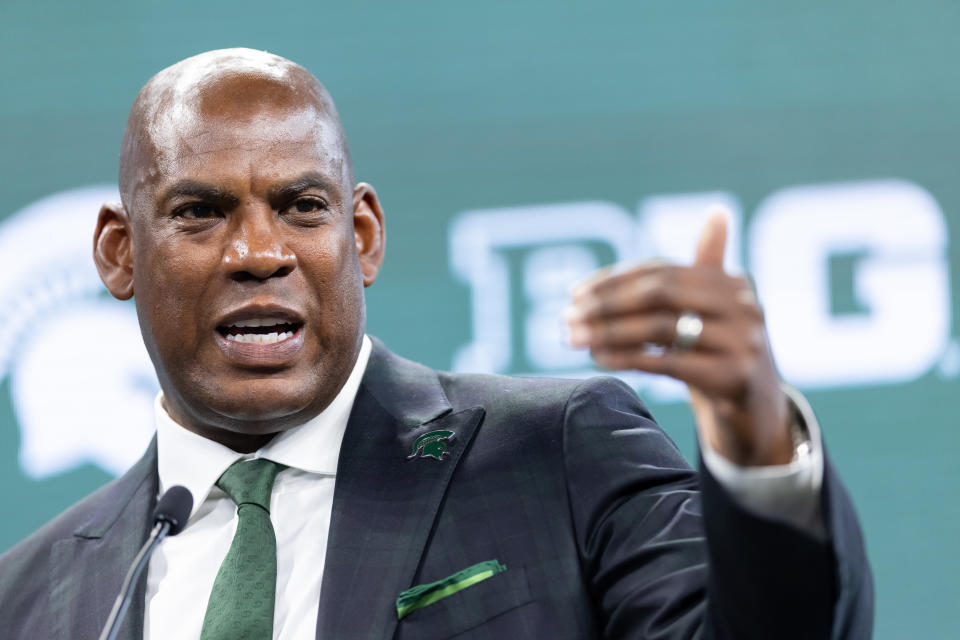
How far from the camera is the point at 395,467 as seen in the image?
6.96 feet

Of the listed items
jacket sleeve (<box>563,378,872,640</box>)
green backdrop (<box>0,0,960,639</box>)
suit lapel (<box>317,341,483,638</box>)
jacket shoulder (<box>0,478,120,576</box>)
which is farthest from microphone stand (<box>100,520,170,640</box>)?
green backdrop (<box>0,0,960,639</box>)

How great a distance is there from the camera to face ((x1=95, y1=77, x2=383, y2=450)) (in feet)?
6.84

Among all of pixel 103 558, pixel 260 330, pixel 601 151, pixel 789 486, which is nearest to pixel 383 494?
pixel 260 330

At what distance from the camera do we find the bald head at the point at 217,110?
212 cm

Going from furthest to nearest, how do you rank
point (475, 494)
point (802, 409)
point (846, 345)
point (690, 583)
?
1. point (846, 345)
2. point (475, 494)
3. point (690, 583)
4. point (802, 409)

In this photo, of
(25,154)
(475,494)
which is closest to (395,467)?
(475,494)

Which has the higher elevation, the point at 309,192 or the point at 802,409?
the point at 309,192

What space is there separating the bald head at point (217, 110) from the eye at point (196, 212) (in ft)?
0.25

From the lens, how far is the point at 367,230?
2391mm

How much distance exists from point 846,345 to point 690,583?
1.88 m

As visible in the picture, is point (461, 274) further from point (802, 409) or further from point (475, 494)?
point (802, 409)

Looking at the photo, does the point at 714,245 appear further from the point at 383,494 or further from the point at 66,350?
the point at 66,350

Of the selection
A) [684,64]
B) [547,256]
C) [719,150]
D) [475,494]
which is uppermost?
[684,64]

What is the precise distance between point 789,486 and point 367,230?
1.20 meters
